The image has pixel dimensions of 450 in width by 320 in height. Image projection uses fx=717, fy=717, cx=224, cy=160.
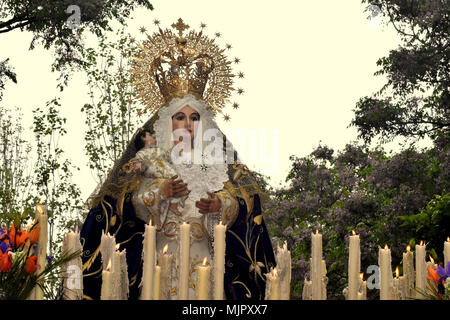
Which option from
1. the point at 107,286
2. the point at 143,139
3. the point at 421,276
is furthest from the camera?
the point at 143,139

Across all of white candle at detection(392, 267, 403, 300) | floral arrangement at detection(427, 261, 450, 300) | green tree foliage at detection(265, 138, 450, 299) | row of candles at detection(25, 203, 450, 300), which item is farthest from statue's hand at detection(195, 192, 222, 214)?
green tree foliage at detection(265, 138, 450, 299)

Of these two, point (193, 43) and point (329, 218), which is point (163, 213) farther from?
point (329, 218)

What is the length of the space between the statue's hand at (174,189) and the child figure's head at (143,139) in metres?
0.57

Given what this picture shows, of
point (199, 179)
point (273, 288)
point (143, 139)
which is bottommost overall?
point (273, 288)

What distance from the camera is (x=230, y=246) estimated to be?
7.42 meters

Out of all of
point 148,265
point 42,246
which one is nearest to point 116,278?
point 148,265

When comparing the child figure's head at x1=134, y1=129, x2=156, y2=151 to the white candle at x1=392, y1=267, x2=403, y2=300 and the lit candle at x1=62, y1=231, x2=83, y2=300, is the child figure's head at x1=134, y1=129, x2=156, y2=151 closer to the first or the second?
the lit candle at x1=62, y1=231, x2=83, y2=300

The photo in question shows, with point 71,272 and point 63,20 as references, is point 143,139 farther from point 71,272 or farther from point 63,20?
point 63,20

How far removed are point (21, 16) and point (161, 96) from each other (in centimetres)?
812

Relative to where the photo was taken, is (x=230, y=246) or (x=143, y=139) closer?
(x=230, y=246)

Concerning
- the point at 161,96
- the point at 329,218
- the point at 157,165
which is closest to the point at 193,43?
the point at 161,96

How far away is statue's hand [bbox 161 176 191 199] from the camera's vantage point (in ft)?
23.4

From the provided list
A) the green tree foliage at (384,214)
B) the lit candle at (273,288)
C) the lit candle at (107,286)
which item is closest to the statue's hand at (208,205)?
the lit candle at (107,286)

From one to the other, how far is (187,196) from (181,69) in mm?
1430
